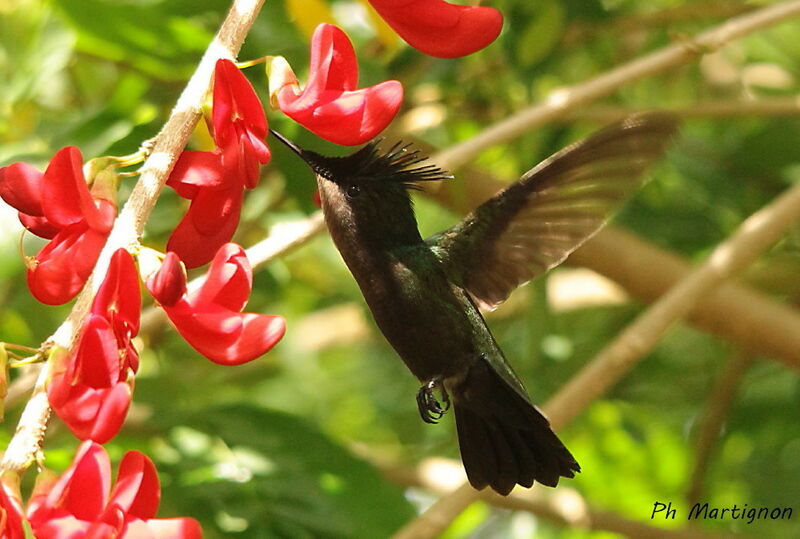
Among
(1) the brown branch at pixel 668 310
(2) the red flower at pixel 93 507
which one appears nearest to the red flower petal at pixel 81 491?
(2) the red flower at pixel 93 507

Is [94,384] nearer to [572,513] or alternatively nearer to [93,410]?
[93,410]

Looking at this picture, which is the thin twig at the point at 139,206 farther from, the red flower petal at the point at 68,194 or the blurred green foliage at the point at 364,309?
the blurred green foliage at the point at 364,309

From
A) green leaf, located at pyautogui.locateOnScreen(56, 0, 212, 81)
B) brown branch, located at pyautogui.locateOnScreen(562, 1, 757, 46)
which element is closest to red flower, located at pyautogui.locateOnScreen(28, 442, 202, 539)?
green leaf, located at pyautogui.locateOnScreen(56, 0, 212, 81)

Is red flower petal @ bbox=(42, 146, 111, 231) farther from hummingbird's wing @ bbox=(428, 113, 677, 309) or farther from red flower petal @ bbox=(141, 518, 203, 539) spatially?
hummingbird's wing @ bbox=(428, 113, 677, 309)

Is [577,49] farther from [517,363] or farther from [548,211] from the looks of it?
[548,211]

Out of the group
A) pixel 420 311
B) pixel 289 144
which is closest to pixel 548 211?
pixel 420 311

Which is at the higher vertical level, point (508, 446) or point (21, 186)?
point (21, 186)
